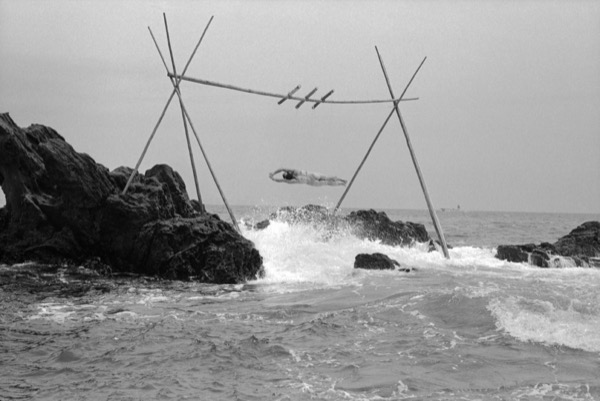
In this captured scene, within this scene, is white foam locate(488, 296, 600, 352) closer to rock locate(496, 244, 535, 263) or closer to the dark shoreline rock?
rock locate(496, 244, 535, 263)

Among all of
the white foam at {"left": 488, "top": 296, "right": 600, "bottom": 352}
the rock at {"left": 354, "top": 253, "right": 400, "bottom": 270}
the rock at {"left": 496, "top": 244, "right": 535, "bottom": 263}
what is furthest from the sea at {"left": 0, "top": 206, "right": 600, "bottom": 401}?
the rock at {"left": 496, "top": 244, "right": 535, "bottom": 263}

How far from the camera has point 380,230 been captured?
71.3 feet

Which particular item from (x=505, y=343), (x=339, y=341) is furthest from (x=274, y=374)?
(x=505, y=343)

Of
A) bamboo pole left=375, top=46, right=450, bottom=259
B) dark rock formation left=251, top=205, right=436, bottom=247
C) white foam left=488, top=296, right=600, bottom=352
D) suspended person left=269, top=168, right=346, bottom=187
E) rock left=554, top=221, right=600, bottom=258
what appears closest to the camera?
white foam left=488, top=296, right=600, bottom=352

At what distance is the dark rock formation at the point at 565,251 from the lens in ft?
62.1

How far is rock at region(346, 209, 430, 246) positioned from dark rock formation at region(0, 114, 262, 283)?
726 cm

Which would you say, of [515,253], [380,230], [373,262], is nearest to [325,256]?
[373,262]

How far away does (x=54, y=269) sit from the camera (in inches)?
558

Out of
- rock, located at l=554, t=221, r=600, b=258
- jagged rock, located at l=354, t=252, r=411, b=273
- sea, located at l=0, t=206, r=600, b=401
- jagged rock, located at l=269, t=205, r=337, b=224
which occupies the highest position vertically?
jagged rock, located at l=269, t=205, r=337, b=224

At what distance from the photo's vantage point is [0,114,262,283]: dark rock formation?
14211mm

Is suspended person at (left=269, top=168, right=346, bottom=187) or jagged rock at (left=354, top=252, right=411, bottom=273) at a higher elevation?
suspended person at (left=269, top=168, right=346, bottom=187)

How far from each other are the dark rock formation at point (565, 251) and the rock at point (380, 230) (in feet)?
9.36

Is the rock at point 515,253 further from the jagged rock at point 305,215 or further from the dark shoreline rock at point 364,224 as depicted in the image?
the jagged rock at point 305,215

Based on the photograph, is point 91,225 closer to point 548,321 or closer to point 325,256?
point 325,256
